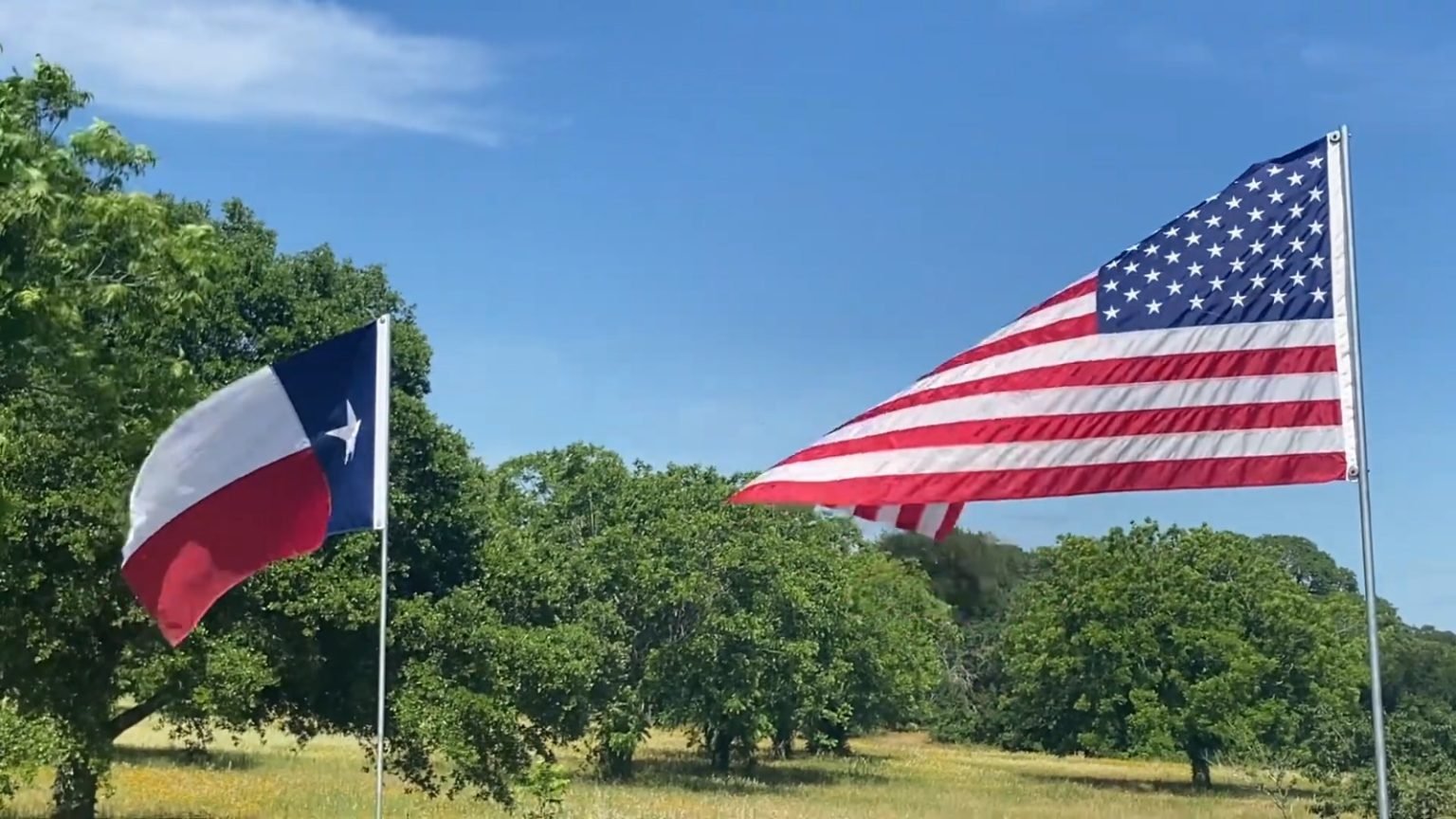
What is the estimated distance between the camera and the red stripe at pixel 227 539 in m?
10.2

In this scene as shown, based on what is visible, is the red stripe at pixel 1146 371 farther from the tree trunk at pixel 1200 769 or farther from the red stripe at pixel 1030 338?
the tree trunk at pixel 1200 769

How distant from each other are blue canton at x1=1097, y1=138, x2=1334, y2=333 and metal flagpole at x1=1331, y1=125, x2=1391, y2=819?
13cm

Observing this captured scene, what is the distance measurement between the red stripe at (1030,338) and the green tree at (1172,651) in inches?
1704

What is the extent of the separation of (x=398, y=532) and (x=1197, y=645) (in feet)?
112

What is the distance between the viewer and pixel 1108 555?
55625 mm

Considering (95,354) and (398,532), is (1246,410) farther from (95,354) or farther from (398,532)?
(398,532)

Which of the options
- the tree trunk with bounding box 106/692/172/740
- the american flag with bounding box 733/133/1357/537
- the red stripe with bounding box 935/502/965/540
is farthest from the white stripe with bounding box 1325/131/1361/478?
the tree trunk with bounding box 106/692/172/740

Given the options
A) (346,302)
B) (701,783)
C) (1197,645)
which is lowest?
(701,783)

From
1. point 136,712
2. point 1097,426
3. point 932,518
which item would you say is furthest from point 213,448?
point 136,712

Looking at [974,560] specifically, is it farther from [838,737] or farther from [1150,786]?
[838,737]

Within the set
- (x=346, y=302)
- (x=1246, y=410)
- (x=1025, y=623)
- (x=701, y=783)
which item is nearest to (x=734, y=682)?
(x=701, y=783)

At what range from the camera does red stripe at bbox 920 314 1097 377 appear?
832 cm

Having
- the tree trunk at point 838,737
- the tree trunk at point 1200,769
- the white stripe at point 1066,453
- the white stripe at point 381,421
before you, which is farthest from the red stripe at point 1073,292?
the tree trunk at point 838,737

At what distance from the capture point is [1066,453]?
820 cm
